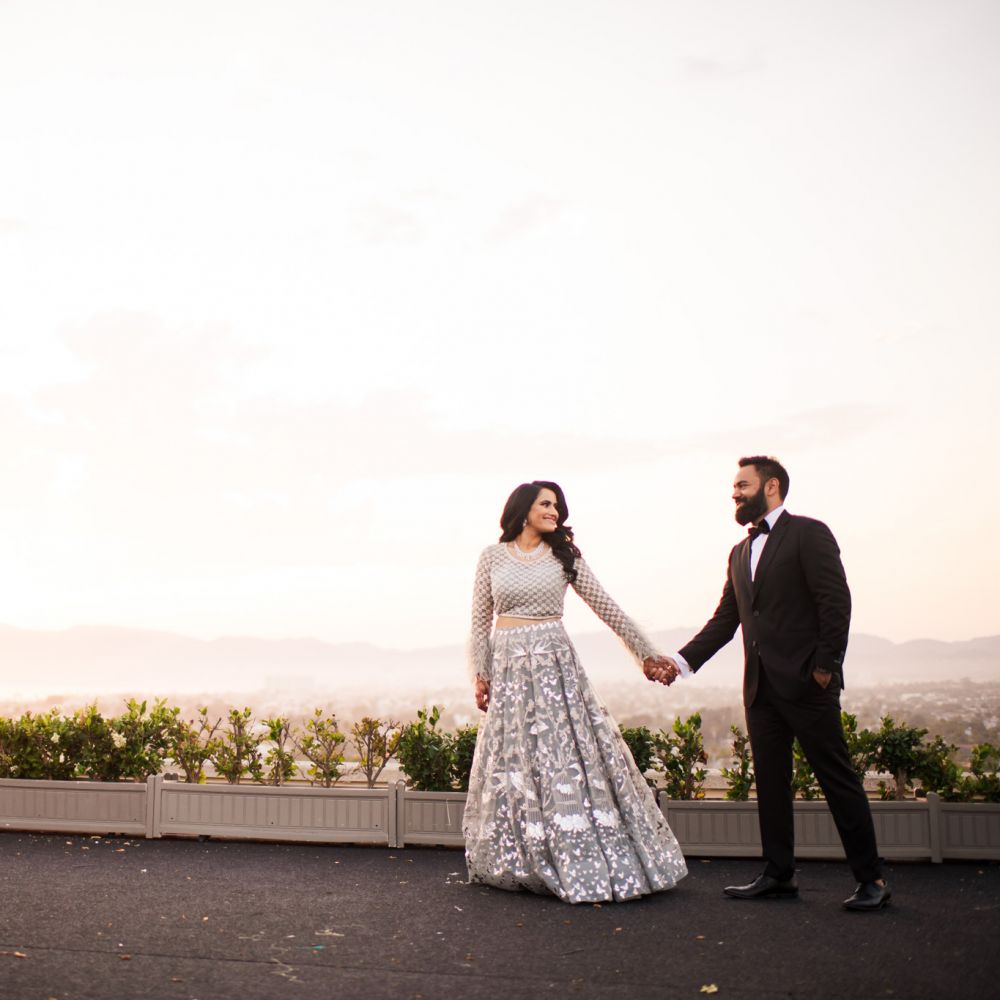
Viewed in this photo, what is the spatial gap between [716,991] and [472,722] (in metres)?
3.86

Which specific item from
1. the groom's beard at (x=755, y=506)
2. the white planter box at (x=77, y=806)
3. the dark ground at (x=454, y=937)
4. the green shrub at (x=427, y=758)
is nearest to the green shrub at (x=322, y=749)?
the green shrub at (x=427, y=758)

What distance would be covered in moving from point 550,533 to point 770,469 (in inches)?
43.0

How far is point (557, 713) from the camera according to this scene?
518 cm

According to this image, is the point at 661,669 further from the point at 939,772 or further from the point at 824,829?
the point at 939,772

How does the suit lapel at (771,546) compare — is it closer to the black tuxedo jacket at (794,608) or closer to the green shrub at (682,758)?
the black tuxedo jacket at (794,608)

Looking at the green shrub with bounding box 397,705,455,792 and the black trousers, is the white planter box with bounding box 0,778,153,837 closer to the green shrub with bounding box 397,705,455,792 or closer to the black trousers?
the green shrub with bounding box 397,705,455,792

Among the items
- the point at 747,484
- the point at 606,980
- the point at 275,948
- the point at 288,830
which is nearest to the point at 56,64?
the point at 288,830

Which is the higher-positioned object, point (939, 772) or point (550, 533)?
point (550, 533)

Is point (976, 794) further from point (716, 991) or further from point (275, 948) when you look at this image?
point (275, 948)

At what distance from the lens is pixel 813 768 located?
4.75m

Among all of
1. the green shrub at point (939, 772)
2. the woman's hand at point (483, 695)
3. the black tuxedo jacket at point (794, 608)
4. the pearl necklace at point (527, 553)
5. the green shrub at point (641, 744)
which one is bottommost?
the green shrub at point (939, 772)

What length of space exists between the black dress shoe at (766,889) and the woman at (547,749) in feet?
0.99

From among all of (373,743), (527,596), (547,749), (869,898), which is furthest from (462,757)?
(869,898)

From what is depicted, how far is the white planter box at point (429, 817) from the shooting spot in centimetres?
657
